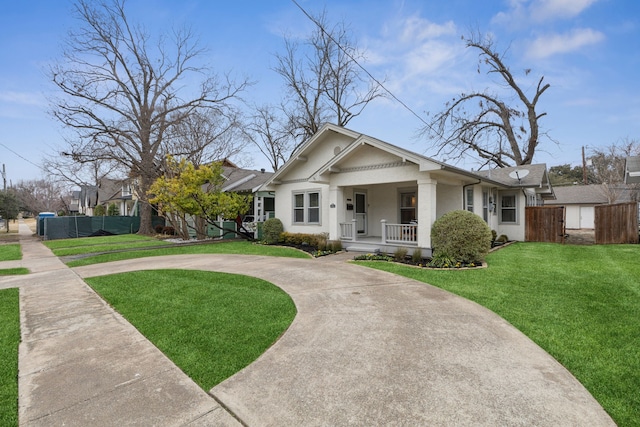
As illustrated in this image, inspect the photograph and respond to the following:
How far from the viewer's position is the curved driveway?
2.50 metres

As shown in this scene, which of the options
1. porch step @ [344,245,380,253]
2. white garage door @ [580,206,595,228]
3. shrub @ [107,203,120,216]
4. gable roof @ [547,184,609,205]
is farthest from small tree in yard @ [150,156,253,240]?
white garage door @ [580,206,595,228]

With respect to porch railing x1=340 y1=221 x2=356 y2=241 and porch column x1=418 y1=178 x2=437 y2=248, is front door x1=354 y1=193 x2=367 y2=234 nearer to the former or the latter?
porch railing x1=340 y1=221 x2=356 y2=241

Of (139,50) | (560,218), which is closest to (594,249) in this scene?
(560,218)

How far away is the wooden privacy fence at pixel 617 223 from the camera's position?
1310 centimetres

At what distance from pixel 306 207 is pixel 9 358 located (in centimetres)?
1157

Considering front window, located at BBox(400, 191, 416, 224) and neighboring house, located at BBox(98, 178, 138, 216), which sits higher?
neighboring house, located at BBox(98, 178, 138, 216)

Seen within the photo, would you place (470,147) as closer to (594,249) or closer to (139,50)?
(594,249)

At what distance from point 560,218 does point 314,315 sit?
580 inches

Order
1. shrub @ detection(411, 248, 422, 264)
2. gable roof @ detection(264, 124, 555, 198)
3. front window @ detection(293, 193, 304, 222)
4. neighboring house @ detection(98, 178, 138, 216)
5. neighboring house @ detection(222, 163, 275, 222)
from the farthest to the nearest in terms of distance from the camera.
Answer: neighboring house @ detection(98, 178, 138, 216) → neighboring house @ detection(222, 163, 275, 222) → front window @ detection(293, 193, 304, 222) → gable roof @ detection(264, 124, 555, 198) → shrub @ detection(411, 248, 422, 264)

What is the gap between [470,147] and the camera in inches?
1091

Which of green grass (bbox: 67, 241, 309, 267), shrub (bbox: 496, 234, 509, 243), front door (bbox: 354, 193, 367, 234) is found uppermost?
front door (bbox: 354, 193, 367, 234)

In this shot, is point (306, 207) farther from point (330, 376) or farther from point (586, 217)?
point (586, 217)

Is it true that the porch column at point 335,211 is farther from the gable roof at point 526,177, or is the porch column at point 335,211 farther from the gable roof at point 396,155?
the gable roof at point 526,177

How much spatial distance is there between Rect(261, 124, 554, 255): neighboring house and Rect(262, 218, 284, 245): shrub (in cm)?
50
